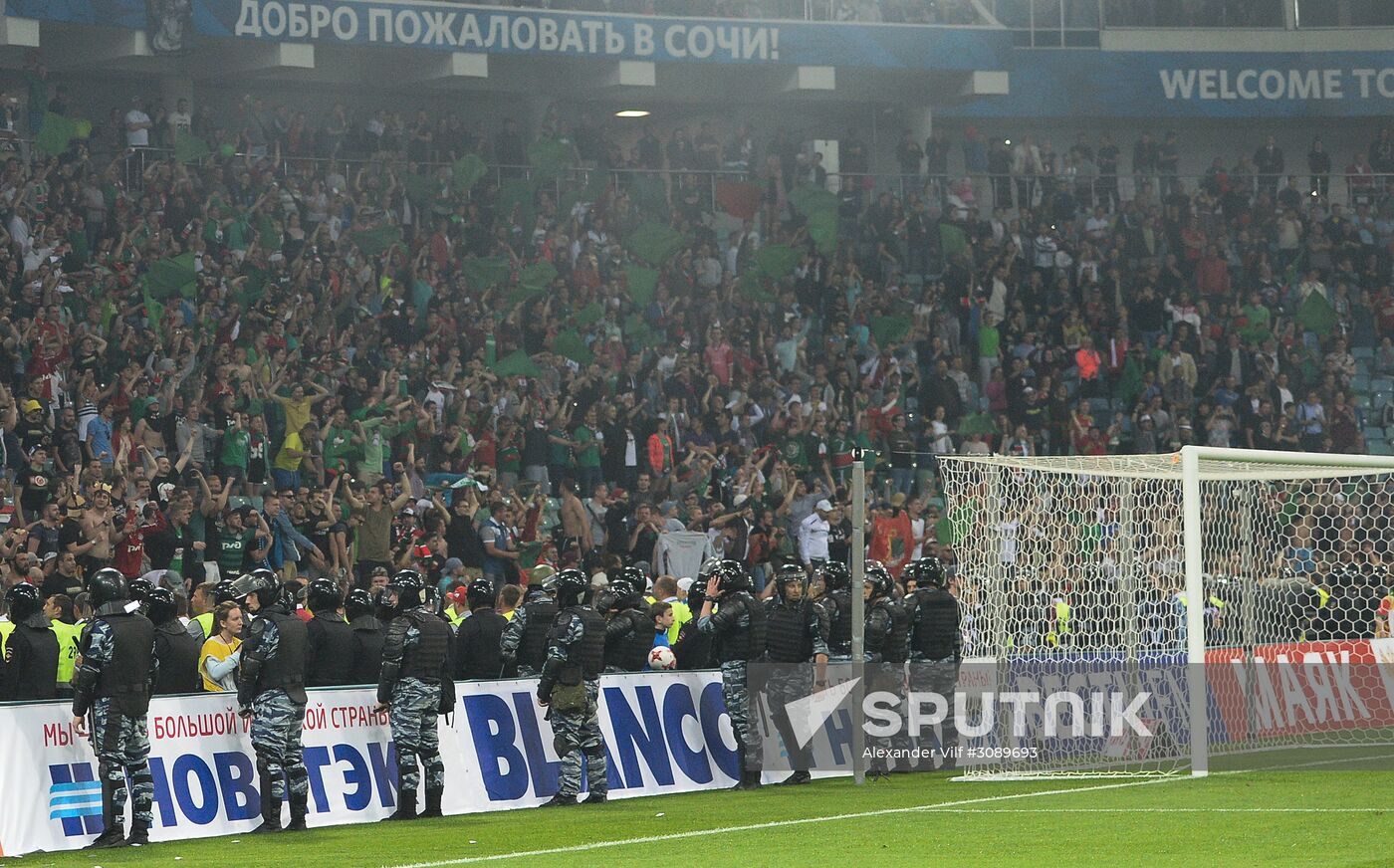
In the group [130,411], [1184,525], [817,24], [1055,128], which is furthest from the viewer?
[1055,128]

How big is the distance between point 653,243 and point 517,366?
4.50 m

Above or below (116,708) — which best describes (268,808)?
below

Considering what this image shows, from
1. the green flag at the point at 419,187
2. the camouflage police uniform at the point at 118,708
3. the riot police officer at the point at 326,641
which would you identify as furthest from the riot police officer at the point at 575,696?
the green flag at the point at 419,187

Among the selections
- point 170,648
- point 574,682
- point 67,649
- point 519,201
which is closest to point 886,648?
point 574,682

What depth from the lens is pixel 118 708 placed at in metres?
12.9

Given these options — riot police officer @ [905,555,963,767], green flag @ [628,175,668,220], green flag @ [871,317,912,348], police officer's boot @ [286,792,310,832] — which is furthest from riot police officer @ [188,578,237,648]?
green flag @ [628,175,668,220]

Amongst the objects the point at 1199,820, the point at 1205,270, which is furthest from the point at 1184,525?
the point at 1205,270

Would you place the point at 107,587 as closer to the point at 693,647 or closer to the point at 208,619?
the point at 208,619

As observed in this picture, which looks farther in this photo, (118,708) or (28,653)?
(28,653)

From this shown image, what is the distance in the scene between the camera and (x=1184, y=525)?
1659cm

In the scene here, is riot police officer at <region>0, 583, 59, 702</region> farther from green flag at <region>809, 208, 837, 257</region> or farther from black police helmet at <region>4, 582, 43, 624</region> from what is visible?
green flag at <region>809, 208, 837, 257</region>

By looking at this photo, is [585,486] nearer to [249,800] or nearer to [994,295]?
[994,295]

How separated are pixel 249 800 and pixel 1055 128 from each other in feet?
85.3

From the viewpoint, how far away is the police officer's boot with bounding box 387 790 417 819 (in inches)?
578
